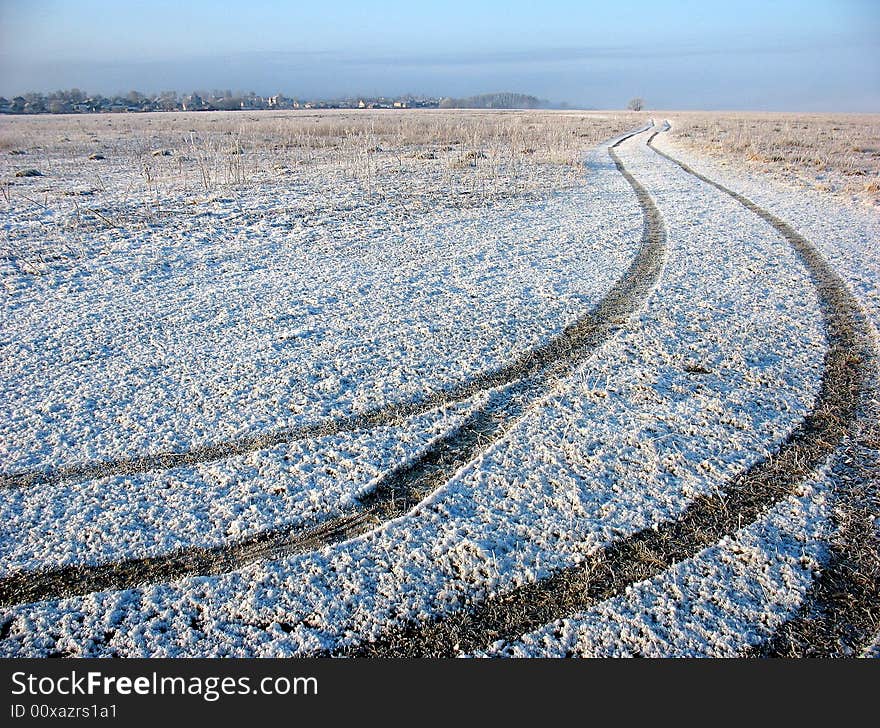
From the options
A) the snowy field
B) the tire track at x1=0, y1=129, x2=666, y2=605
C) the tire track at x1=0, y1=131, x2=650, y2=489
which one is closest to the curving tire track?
the snowy field

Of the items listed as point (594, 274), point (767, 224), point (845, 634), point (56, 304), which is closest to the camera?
point (845, 634)

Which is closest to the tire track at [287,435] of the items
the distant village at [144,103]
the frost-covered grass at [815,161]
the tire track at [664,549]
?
the tire track at [664,549]

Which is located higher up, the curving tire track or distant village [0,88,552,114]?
distant village [0,88,552,114]

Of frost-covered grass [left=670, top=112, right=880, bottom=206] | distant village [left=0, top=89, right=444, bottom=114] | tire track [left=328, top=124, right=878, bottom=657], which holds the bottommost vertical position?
tire track [left=328, top=124, right=878, bottom=657]

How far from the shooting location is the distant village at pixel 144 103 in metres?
45.5

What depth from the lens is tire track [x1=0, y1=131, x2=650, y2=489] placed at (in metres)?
2.42

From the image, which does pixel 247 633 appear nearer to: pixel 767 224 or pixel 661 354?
pixel 661 354

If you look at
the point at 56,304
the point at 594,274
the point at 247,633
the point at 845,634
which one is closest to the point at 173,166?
the point at 56,304

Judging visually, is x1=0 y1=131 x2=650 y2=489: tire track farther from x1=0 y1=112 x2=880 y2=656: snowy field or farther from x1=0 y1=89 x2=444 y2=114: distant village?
x1=0 y1=89 x2=444 y2=114: distant village

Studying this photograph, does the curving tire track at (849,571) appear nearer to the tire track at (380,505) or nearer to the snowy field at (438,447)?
the snowy field at (438,447)

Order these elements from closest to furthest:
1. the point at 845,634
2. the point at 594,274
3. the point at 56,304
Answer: the point at 845,634, the point at 56,304, the point at 594,274

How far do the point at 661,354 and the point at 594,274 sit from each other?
1.66 metres

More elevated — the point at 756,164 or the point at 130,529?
the point at 756,164

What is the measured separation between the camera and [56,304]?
13.9 feet
